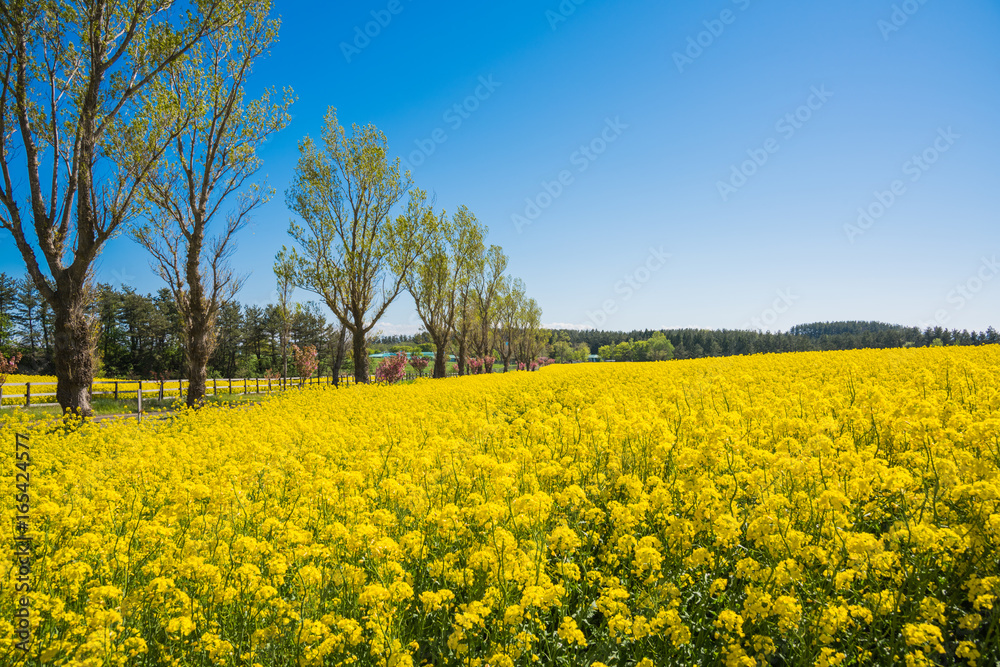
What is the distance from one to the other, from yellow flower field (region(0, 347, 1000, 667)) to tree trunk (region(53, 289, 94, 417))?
6.45 m

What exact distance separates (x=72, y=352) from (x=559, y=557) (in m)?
12.4

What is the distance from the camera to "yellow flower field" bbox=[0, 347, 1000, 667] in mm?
2438

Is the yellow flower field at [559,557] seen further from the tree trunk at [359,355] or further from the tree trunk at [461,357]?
the tree trunk at [461,357]

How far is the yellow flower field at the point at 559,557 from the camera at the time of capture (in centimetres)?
244

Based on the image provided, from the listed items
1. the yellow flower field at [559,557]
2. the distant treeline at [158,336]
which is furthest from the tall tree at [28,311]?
the yellow flower field at [559,557]

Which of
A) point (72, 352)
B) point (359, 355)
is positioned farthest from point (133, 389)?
point (72, 352)

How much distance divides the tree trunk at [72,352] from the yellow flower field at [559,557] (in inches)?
254

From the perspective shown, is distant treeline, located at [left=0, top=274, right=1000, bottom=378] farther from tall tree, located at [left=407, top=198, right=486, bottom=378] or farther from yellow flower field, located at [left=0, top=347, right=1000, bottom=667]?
yellow flower field, located at [left=0, top=347, right=1000, bottom=667]

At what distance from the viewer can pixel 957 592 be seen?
2699 millimetres

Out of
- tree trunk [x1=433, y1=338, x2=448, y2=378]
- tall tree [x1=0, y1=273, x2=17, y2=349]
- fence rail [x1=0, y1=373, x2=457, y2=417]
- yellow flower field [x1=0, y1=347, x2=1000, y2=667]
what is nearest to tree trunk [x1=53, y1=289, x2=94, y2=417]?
fence rail [x1=0, y1=373, x2=457, y2=417]

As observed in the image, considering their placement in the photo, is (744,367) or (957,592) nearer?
(957,592)

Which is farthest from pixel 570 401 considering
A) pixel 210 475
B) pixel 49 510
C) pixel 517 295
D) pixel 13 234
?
pixel 517 295

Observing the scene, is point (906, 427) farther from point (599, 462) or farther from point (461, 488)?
point (461, 488)

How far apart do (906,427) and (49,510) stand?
7946 millimetres
